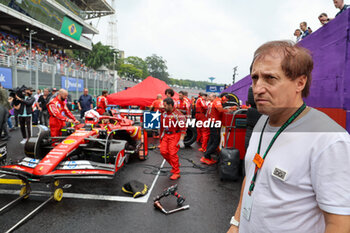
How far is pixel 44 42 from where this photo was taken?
36.3m

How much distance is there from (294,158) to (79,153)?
4760 mm

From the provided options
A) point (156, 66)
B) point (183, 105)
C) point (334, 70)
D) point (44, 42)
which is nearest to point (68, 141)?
point (334, 70)

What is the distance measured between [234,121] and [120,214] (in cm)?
289

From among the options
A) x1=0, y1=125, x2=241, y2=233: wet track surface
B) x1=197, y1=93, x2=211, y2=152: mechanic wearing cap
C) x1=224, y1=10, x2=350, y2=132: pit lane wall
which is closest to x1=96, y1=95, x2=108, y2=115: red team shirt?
x1=197, y1=93, x2=211, y2=152: mechanic wearing cap

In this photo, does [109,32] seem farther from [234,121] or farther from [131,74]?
[234,121]

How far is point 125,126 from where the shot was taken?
5.90 m

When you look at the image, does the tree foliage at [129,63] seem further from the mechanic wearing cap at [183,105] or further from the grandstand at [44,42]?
the mechanic wearing cap at [183,105]

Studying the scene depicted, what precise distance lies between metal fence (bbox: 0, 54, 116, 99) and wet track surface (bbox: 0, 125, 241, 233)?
13286 millimetres

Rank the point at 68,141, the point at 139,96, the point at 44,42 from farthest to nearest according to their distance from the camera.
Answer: the point at 44,42 < the point at 139,96 < the point at 68,141

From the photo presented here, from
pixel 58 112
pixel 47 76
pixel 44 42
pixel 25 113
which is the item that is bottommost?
pixel 25 113

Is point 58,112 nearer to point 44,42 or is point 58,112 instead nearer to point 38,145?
point 38,145

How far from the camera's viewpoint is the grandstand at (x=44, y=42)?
15609mm

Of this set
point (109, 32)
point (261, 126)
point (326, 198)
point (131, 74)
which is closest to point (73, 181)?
point (261, 126)

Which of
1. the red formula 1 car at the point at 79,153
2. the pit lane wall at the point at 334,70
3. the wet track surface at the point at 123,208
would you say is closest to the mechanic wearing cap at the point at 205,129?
the red formula 1 car at the point at 79,153
